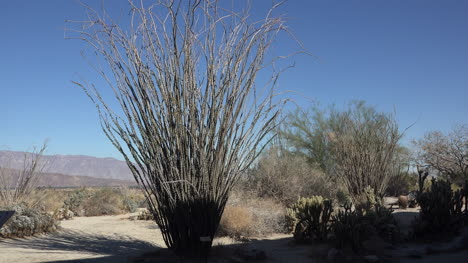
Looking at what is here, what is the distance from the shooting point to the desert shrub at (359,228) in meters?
6.48

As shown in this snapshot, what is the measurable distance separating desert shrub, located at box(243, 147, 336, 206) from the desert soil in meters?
3.72

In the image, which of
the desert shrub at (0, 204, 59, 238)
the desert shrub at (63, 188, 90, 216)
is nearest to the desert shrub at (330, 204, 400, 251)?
the desert shrub at (0, 204, 59, 238)

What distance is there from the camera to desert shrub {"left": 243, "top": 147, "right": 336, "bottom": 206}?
14.4 meters

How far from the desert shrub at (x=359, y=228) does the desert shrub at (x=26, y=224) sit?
7691mm

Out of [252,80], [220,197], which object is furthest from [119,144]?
[252,80]

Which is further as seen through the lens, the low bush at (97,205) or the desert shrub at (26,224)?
the low bush at (97,205)

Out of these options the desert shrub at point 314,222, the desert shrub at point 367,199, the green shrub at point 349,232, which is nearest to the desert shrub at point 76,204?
the desert shrub at point 367,199

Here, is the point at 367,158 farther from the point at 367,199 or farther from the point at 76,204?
the point at 76,204

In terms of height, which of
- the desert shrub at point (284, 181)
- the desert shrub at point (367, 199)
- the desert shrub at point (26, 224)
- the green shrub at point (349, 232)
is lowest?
the desert shrub at point (26, 224)

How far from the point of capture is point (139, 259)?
19.4 ft

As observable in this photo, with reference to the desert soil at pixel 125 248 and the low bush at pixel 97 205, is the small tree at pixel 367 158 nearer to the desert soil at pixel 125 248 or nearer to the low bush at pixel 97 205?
the desert soil at pixel 125 248

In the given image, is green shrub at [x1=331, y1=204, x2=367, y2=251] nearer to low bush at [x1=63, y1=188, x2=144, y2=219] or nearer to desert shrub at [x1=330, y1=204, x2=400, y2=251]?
desert shrub at [x1=330, y1=204, x2=400, y2=251]

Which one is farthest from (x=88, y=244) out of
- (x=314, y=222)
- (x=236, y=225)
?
(x=314, y=222)

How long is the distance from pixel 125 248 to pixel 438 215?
6115mm
